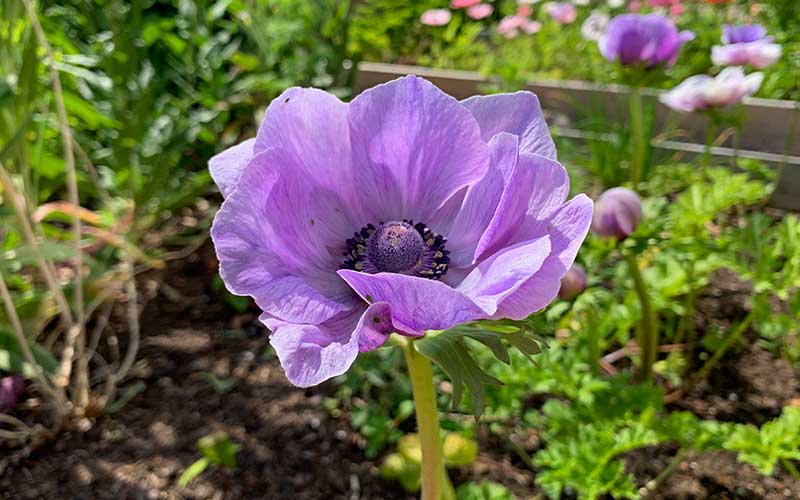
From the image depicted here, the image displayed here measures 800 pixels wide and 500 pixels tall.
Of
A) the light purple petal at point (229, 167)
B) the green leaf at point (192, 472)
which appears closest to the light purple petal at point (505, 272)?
the light purple petal at point (229, 167)

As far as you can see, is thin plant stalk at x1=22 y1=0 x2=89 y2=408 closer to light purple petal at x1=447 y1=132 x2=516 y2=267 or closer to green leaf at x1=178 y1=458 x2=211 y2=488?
green leaf at x1=178 y1=458 x2=211 y2=488

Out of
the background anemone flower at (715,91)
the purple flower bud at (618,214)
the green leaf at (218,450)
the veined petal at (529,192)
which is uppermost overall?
the veined petal at (529,192)

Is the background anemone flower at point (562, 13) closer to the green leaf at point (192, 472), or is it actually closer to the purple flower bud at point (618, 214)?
the purple flower bud at point (618, 214)

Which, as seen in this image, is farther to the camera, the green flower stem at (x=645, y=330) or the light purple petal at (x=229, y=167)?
the green flower stem at (x=645, y=330)

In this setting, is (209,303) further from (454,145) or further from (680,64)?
(680,64)

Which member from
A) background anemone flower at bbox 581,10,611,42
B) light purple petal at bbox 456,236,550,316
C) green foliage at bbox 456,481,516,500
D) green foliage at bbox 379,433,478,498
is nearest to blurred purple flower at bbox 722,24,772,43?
background anemone flower at bbox 581,10,611,42
